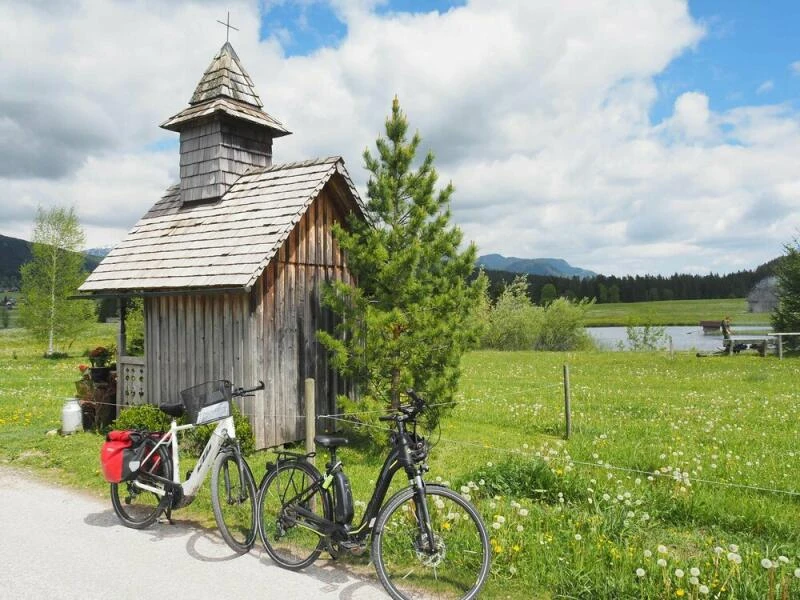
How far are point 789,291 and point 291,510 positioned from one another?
35.0m

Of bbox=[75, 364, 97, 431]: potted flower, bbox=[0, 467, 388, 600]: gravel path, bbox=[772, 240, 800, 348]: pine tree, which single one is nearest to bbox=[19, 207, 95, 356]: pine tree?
bbox=[75, 364, 97, 431]: potted flower

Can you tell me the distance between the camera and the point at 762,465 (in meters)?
8.54

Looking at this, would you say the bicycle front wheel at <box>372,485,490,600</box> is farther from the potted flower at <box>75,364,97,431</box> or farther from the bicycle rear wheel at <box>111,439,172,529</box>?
the potted flower at <box>75,364,97,431</box>

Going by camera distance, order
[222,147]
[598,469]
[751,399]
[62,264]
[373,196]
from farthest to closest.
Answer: [62,264]
[751,399]
[222,147]
[373,196]
[598,469]

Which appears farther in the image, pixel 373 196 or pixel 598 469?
pixel 373 196

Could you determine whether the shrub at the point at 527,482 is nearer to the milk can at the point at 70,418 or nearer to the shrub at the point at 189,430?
the shrub at the point at 189,430

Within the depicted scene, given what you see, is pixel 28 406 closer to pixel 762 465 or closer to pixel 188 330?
pixel 188 330

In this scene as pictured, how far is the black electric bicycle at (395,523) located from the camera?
503cm

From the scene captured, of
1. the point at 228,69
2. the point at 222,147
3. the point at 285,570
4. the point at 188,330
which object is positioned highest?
the point at 228,69

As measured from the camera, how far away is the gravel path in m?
5.09

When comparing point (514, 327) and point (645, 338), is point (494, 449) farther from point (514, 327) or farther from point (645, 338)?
point (514, 327)

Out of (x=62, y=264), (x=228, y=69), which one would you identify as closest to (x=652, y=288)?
(x=62, y=264)

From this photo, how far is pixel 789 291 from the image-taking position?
32469 mm

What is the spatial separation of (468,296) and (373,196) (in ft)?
8.26
